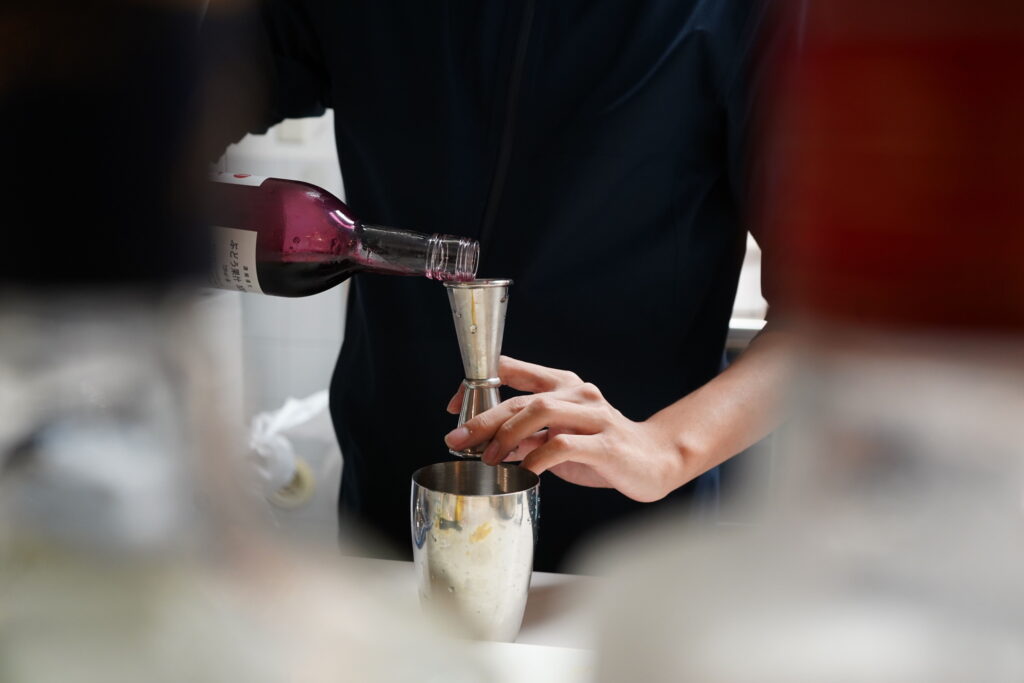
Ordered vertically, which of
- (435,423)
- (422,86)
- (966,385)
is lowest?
(435,423)

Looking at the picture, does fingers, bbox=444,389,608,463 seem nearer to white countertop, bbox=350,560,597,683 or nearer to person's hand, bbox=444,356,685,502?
person's hand, bbox=444,356,685,502

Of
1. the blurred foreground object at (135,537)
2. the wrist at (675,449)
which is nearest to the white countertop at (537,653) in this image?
the blurred foreground object at (135,537)

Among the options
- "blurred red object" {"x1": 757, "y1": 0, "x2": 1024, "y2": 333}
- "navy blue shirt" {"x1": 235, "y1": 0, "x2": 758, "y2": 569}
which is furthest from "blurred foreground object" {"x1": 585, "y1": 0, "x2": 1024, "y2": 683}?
"navy blue shirt" {"x1": 235, "y1": 0, "x2": 758, "y2": 569}

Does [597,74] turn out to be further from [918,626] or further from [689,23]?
[918,626]

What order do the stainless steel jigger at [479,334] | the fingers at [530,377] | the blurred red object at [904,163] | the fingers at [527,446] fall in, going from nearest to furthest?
the blurred red object at [904,163] → the stainless steel jigger at [479,334] → the fingers at [527,446] → the fingers at [530,377]

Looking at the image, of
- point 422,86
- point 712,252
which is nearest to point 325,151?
point 422,86

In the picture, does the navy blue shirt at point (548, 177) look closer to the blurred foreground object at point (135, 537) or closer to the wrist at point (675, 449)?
the wrist at point (675, 449)

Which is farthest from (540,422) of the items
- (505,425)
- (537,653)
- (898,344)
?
(898,344)

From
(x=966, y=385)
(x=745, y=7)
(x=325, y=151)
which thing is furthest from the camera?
(x=325, y=151)

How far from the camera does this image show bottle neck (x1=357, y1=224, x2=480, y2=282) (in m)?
0.56

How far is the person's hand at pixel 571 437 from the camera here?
A: 53 centimetres

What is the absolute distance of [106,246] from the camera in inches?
6.3

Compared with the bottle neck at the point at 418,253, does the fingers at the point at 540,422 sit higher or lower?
lower

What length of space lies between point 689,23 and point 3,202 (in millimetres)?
731
